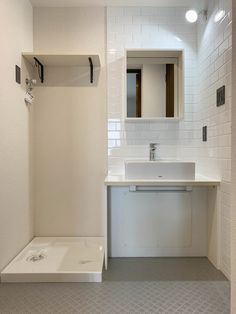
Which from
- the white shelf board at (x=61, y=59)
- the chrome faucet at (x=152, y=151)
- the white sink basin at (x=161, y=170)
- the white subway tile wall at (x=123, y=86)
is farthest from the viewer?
the white subway tile wall at (x=123, y=86)

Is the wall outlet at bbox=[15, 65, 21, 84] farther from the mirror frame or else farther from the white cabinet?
the white cabinet

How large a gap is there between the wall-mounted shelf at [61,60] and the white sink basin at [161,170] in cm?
107

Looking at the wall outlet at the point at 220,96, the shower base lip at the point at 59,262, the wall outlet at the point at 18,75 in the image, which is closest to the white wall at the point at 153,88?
the wall outlet at the point at 220,96

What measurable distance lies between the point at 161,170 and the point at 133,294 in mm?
956

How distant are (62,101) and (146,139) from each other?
94 centimetres

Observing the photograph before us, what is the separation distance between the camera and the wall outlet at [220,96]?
205cm

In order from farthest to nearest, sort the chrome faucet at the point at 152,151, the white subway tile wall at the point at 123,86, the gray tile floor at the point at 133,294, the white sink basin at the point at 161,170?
the white subway tile wall at the point at 123,86 < the chrome faucet at the point at 152,151 < the white sink basin at the point at 161,170 < the gray tile floor at the point at 133,294

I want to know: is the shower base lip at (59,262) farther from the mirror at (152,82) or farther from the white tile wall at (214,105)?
the mirror at (152,82)

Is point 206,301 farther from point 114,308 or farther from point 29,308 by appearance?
point 29,308

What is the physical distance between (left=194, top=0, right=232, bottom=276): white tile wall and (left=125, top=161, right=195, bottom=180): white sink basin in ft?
0.83

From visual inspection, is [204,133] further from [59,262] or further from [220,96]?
[59,262]

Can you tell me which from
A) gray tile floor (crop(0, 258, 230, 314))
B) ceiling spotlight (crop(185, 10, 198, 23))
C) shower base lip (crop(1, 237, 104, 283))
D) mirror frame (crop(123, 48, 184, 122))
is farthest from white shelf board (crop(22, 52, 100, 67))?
gray tile floor (crop(0, 258, 230, 314))

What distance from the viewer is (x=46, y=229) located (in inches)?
107

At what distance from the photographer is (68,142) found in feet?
8.87
